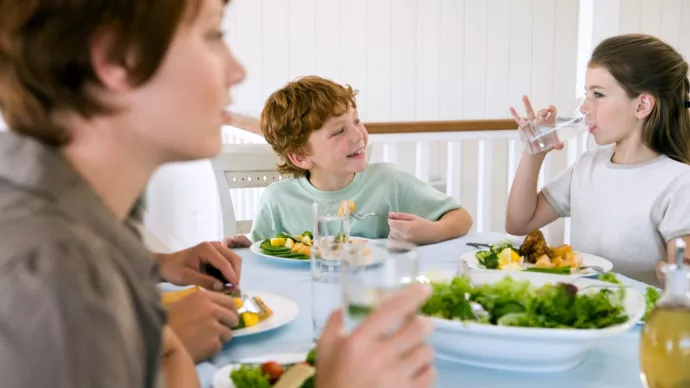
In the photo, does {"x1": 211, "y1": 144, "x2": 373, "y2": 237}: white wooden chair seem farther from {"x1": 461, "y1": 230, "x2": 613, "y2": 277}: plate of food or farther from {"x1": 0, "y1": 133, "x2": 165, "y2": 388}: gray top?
{"x1": 0, "y1": 133, "x2": 165, "y2": 388}: gray top

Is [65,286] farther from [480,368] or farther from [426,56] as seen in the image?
[426,56]

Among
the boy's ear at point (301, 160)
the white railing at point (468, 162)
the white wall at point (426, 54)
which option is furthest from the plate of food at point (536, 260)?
the white wall at point (426, 54)

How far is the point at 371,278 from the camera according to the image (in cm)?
78

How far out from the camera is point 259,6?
4.61 m

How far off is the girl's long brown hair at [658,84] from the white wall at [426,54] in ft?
7.56

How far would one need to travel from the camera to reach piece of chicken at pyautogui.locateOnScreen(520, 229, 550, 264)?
1.67 meters

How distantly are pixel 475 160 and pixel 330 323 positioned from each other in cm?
441

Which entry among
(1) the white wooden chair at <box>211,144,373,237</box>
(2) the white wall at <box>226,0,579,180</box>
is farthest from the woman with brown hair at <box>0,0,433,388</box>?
(2) the white wall at <box>226,0,579,180</box>

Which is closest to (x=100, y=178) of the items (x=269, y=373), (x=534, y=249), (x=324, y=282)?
(x=269, y=373)

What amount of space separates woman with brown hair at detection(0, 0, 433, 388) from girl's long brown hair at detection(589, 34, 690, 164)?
5.11ft

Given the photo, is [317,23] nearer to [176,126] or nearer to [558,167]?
[558,167]

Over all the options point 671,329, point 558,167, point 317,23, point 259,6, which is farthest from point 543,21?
point 671,329

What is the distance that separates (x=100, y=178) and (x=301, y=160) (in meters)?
1.68

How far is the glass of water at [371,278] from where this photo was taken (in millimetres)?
770
